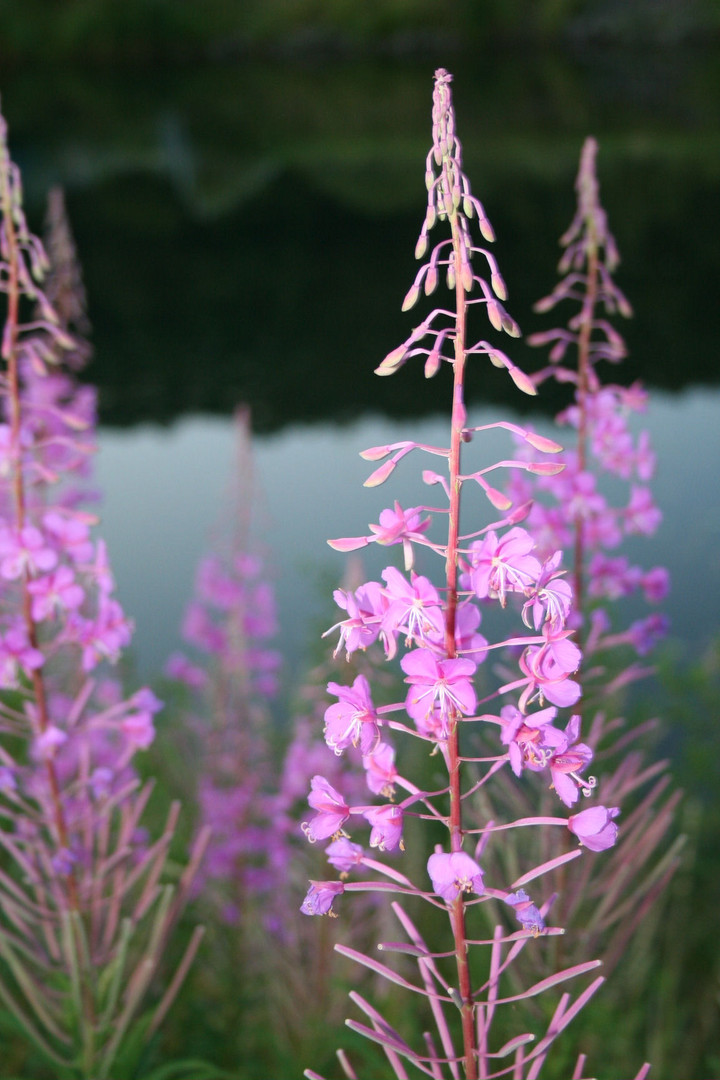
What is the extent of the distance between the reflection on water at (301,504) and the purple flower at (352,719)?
15.4 feet

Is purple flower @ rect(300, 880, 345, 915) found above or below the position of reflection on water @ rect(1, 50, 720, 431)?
below

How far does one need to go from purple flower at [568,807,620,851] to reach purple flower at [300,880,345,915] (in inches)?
13.4

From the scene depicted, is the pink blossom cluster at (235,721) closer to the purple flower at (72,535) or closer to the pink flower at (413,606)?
the purple flower at (72,535)

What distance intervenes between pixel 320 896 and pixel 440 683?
35cm

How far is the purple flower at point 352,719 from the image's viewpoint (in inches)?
57.5

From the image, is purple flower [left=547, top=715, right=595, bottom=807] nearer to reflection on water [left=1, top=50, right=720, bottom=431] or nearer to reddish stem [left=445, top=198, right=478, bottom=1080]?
reddish stem [left=445, top=198, right=478, bottom=1080]

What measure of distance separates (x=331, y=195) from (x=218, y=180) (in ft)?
11.5

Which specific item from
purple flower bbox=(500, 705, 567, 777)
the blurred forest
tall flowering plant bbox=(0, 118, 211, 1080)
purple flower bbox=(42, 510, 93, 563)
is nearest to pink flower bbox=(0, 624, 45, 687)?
tall flowering plant bbox=(0, 118, 211, 1080)

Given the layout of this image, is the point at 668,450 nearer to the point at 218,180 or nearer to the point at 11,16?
the point at 218,180

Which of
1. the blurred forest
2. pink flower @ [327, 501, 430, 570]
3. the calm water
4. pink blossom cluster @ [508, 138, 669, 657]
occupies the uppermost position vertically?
the blurred forest

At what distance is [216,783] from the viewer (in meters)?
3.92

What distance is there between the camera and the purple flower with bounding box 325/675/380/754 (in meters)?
1.46

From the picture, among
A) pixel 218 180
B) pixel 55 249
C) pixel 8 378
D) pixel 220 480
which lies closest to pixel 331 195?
pixel 218 180

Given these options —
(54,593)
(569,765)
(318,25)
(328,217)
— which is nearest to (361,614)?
(569,765)
